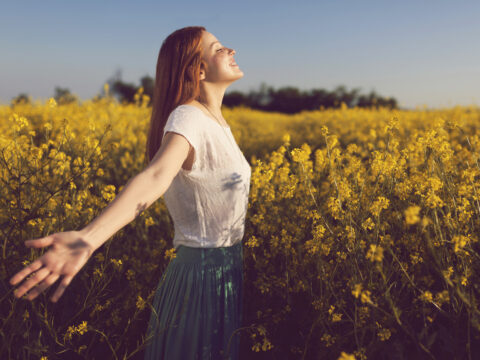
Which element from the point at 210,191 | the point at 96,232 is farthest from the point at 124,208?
the point at 210,191

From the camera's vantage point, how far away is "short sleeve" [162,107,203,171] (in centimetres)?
123

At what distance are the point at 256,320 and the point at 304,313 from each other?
0.29 m

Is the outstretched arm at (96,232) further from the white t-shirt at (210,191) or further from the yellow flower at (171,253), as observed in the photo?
the yellow flower at (171,253)

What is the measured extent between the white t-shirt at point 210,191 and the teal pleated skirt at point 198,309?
8 cm

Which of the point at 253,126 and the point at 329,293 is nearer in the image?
the point at 329,293

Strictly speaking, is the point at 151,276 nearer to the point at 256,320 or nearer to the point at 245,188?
the point at 256,320

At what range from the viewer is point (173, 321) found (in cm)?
149

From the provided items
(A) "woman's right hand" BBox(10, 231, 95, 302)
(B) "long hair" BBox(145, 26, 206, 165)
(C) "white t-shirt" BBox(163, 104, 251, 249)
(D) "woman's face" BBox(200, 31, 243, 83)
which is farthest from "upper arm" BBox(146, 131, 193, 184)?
(D) "woman's face" BBox(200, 31, 243, 83)

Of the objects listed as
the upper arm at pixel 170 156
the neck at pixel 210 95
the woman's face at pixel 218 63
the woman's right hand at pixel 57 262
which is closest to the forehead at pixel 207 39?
the woman's face at pixel 218 63

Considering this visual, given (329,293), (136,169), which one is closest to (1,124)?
(136,169)

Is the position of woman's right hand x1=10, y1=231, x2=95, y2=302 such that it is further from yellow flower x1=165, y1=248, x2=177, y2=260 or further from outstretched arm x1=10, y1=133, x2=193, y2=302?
yellow flower x1=165, y1=248, x2=177, y2=260

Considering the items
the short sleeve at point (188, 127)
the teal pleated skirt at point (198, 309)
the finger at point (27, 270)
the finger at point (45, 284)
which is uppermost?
the short sleeve at point (188, 127)

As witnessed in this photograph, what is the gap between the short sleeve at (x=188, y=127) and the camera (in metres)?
1.23

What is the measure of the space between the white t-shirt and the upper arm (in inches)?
5.6
